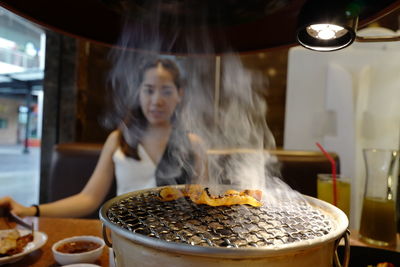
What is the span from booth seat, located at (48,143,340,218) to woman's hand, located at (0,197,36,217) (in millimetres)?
955

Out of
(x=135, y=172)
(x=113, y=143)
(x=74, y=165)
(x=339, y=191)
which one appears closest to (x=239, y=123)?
(x=339, y=191)

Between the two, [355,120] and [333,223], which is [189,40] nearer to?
[333,223]

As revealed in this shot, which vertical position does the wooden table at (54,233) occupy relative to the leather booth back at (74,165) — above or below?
below

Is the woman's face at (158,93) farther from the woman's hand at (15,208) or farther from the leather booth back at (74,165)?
the woman's hand at (15,208)

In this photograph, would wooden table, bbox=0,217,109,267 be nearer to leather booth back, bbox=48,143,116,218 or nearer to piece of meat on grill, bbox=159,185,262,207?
piece of meat on grill, bbox=159,185,262,207

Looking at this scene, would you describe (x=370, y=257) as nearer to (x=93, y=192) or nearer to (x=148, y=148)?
(x=148, y=148)

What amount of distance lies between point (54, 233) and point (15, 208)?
0.43 metres

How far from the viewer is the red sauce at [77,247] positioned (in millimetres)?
1302

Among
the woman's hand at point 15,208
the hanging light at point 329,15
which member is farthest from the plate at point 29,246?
the hanging light at point 329,15

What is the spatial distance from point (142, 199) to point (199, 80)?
3463 mm

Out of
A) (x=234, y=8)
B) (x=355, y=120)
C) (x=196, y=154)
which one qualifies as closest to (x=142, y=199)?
(x=234, y=8)

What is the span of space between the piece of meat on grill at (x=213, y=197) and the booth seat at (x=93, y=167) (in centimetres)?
170

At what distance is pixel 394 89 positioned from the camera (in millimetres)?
3402

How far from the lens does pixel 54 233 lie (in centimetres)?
162
